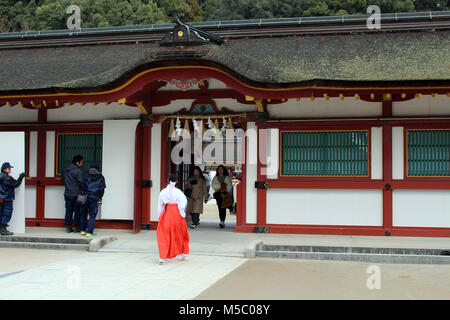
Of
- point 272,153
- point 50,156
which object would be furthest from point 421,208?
point 50,156

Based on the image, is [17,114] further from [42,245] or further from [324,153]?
[324,153]

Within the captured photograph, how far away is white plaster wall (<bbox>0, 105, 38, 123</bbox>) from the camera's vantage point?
13.0 m

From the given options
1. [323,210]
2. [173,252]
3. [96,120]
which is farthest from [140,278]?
[96,120]

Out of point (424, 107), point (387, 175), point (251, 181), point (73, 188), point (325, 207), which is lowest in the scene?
point (325, 207)

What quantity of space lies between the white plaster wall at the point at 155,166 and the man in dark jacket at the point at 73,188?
1.54 meters

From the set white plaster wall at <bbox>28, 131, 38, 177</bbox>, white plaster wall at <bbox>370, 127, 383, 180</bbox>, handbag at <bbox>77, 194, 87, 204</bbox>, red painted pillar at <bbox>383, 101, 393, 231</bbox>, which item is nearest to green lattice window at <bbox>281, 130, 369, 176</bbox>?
white plaster wall at <bbox>370, 127, 383, 180</bbox>

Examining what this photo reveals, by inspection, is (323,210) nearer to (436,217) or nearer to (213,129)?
(436,217)

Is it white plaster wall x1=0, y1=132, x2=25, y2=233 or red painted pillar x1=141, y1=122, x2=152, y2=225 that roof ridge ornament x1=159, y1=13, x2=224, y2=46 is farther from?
white plaster wall x1=0, y1=132, x2=25, y2=233

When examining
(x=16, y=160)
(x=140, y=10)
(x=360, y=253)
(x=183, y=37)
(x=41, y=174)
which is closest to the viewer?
(x=360, y=253)

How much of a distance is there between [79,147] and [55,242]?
266 centimetres

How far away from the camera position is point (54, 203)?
12.8 m

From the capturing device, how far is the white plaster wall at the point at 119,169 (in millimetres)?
12141

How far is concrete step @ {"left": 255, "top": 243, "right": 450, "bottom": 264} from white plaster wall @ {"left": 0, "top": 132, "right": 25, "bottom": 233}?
5.18 metres
